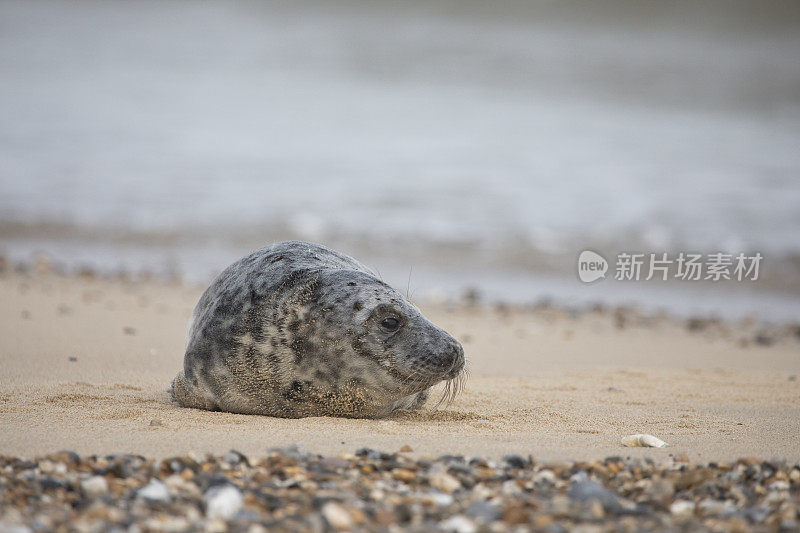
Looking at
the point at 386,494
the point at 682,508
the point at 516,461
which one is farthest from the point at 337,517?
the point at 682,508

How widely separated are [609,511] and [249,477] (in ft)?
4.25

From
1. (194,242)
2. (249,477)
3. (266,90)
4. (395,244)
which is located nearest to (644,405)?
(249,477)

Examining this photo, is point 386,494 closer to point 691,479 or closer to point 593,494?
point 593,494

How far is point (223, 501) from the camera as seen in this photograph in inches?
113

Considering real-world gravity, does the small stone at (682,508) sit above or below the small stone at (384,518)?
above

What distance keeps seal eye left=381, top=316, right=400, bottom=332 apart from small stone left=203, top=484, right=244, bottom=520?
1350 mm

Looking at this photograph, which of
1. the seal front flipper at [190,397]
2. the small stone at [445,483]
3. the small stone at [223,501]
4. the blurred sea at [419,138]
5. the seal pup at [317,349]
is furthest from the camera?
the blurred sea at [419,138]

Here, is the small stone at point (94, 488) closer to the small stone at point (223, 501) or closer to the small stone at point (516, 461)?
the small stone at point (223, 501)

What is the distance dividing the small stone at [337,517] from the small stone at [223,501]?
31 cm

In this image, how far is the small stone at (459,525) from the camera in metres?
2.71

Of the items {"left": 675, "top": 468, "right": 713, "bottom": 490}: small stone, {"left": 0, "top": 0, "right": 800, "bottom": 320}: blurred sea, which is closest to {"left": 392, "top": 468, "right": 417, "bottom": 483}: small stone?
{"left": 675, "top": 468, "right": 713, "bottom": 490}: small stone

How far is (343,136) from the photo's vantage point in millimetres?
21203

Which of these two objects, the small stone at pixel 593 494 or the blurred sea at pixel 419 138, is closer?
the small stone at pixel 593 494

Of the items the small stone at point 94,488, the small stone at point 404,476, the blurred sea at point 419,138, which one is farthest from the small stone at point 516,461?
the blurred sea at point 419,138
